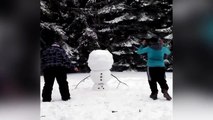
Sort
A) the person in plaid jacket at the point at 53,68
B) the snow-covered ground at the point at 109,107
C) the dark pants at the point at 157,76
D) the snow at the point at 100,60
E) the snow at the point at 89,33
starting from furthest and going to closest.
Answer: the snow at the point at 89,33 → the snow at the point at 100,60 → the person in plaid jacket at the point at 53,68 → the dark pants at the point at 157,76 → the snow-covered ground at the point at 109,107

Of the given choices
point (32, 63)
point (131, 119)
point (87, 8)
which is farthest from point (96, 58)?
point (87, 8)

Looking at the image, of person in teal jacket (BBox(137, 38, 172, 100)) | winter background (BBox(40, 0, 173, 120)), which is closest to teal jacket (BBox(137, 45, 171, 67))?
person in teal jacket (BBox(137, 38, 172, 100))

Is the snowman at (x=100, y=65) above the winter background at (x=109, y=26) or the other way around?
the other way around

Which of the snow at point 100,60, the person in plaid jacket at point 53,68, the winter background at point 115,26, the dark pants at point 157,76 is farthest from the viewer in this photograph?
the winter background at point 115,26

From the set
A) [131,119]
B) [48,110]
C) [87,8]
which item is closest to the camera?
[131,119]

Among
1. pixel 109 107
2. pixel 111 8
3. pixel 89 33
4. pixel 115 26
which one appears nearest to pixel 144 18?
pixel 115 26

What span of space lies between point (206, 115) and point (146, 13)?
38.1 ft

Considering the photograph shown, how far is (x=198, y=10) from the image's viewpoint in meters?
0.98

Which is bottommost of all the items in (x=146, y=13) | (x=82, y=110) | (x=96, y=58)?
(x=82, y=110)

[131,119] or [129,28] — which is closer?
[131,119]

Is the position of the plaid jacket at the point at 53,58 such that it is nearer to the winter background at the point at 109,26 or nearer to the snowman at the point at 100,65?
the snowman at the point at 100,65

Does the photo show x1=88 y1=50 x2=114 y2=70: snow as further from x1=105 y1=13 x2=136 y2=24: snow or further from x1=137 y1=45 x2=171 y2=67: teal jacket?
x1=105 y1=13 x2=136 y2=24: snow

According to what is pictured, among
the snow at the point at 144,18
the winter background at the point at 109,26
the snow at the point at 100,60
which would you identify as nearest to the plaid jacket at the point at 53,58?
the snow at the point at 100,60

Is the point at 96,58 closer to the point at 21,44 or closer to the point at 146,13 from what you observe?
the point at 21,44
